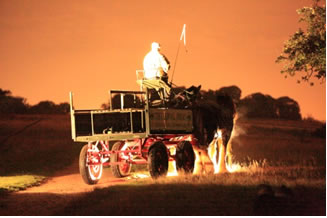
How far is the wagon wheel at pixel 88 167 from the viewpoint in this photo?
15930 millimetres

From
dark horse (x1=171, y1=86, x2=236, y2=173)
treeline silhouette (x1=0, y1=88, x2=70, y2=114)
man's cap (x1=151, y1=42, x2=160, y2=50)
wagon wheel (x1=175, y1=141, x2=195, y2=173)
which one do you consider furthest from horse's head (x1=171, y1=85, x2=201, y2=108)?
treeline silhouette (x1=0, y1=88, x2=70, y2=114)

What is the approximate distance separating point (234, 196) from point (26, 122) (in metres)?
44.2

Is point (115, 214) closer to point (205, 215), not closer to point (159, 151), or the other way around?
point (205, 215)

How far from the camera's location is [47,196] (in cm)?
1445

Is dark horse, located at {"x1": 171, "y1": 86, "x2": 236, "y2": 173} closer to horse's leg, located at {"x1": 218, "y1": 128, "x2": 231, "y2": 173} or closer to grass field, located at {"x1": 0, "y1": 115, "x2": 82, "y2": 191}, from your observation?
horse's leg, located at {"x1": 218, "y1": 128, "x2": 231, "y2": 173}

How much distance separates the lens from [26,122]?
178ft

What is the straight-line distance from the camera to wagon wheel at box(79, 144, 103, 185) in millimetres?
15930

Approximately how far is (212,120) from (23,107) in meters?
49.4

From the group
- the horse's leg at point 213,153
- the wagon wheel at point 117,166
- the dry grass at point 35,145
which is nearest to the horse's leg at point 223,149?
the horse's leg at point 213,153

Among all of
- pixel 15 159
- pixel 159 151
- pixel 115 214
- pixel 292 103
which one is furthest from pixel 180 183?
pixel 292 103

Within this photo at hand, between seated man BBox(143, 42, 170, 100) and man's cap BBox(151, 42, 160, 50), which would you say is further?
man's cap BBox(151, 42, 160, 50)

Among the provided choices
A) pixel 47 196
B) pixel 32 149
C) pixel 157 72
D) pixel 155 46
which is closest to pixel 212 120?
pixel 157 72

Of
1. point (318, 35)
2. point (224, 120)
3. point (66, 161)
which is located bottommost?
point (66, 161)

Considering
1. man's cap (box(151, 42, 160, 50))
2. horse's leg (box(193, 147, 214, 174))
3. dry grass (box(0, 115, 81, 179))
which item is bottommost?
dry grass (box(0, 115, 81, 179))
